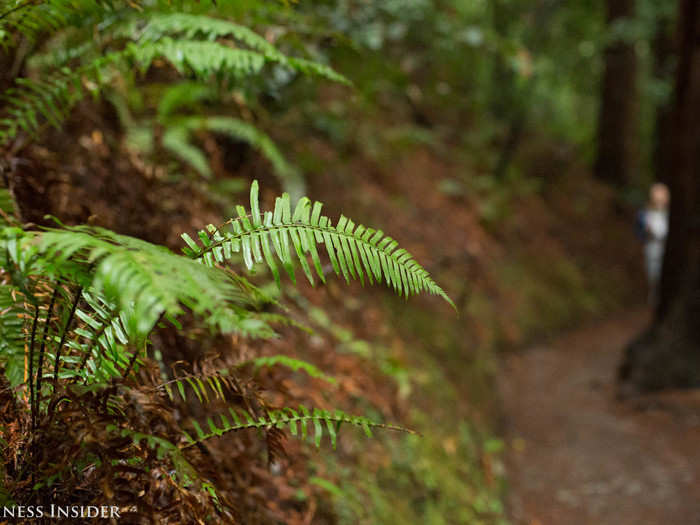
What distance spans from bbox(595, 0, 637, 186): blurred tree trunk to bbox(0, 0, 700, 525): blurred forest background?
5cm

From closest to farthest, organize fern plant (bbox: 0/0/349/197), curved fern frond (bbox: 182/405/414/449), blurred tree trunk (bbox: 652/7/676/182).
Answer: curved fern frond (bbox: 182/405/414/449) → fern plant (bbox: 0/0/349/197) → blurred tree trunk (bbox: 652/7/676/182)

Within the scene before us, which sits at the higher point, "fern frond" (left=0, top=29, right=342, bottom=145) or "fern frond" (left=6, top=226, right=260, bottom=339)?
"fern frond" (left=0, top=29, right=342, bottom=145)

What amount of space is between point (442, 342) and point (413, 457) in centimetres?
214

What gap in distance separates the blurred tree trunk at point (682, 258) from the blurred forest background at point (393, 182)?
22 mm

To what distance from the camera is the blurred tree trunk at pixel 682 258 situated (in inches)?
203

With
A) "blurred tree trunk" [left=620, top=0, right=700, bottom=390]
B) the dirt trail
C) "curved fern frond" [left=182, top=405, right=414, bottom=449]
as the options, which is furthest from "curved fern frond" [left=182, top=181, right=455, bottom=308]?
"blurred tree trunk" [left=620, top=0, right=700, bottom=390]

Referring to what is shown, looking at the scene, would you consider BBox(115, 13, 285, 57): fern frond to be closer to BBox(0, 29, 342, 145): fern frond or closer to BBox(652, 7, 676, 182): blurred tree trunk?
BBox(0, 29, 342, 145): fern frond

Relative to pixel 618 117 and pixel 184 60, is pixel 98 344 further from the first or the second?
pixel 618 117

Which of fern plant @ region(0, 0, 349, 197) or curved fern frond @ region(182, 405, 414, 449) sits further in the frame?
fern plant @ region(0, 0, 349, 197)

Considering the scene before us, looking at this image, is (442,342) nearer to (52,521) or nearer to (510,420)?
(510,420)

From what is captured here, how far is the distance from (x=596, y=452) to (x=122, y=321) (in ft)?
16.8

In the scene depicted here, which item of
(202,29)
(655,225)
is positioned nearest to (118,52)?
(202,29)

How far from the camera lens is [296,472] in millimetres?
2584

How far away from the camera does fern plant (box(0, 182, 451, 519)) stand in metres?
1.09
